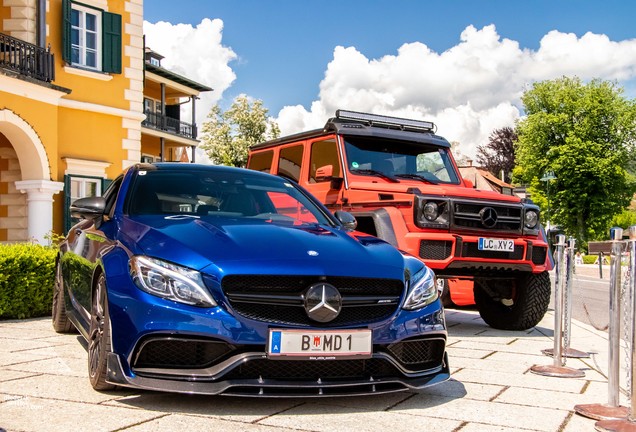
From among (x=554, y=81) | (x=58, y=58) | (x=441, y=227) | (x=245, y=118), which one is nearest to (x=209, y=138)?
(x=245, y=118)

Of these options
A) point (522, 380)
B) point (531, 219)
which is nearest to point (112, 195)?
point (522, 380)

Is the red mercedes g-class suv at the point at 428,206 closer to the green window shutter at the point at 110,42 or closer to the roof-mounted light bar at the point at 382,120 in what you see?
the roof-mounted light bar at the point at 382,120

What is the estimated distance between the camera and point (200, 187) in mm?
5621

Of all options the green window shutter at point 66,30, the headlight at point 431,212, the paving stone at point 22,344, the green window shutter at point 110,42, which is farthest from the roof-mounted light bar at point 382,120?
the green window shutter at point 110,42

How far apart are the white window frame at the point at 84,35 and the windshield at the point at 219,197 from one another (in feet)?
41.4

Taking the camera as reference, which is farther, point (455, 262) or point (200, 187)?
point (455, 262)

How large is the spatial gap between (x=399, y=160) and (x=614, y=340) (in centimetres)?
482

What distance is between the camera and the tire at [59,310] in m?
7.01

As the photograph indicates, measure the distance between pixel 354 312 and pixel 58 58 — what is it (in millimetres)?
14434

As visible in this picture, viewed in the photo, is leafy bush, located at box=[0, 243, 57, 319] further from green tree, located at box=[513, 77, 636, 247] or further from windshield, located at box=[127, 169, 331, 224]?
green tree, located at box=[513, 77, 636, 247]

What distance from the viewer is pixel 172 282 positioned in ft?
13.1

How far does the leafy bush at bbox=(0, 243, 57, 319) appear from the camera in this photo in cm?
822

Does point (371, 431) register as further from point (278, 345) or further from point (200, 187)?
point (200, 187)

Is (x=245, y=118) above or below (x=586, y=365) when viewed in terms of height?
above
